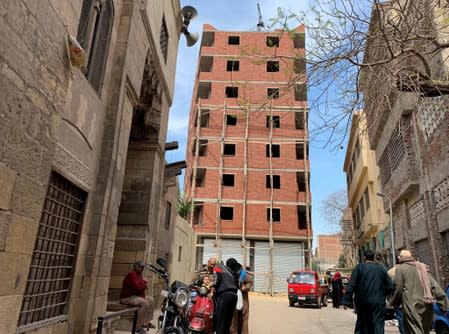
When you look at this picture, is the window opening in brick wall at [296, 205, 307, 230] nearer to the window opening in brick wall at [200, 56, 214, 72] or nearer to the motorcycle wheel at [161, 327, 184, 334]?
the window opening in brick wall at [200, 56, 214, 72]

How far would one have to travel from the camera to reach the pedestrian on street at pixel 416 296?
5.33 m

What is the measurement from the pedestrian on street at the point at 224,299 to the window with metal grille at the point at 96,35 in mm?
3962

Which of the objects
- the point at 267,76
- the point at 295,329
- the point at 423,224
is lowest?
the point at 295,329

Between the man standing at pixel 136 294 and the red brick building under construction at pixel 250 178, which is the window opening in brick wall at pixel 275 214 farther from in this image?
the man standing at pixel 136 294

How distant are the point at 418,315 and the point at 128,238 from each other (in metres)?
6.53

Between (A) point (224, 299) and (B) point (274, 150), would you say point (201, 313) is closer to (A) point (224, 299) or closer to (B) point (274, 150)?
(A) point (224, 299)

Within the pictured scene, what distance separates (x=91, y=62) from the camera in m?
6.16

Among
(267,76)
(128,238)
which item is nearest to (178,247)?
(128,238)

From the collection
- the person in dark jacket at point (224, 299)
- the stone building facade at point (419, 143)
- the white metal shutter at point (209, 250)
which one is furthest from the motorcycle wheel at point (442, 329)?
the white metal shutter at point (209, 250)

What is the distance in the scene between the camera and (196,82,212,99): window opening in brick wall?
110 feet

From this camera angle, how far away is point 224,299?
5.34 metres

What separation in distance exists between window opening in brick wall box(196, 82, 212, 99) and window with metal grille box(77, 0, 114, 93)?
27030mm

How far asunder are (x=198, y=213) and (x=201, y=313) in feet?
82.0

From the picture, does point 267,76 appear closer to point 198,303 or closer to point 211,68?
point 211,68
